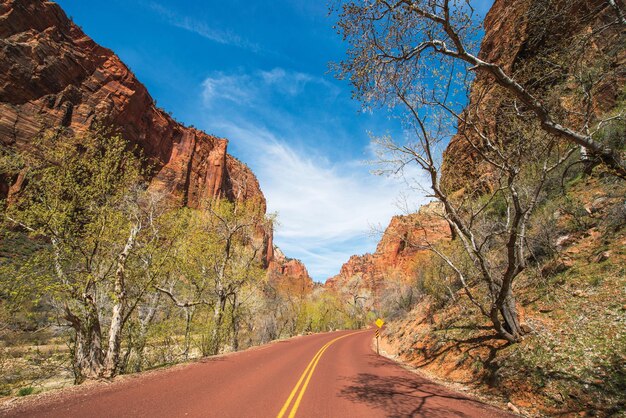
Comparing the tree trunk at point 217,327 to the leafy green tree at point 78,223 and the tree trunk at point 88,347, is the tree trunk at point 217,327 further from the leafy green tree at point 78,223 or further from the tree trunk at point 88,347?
the tree trunk at point 88,347

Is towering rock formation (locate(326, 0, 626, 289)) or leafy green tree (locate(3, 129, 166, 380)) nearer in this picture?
towering rock formation (locate(326, 0, 626, 289))

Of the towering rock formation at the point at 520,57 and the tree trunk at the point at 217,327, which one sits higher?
the towering rock formation at the point at 520,57

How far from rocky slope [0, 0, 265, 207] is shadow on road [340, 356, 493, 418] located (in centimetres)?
2138

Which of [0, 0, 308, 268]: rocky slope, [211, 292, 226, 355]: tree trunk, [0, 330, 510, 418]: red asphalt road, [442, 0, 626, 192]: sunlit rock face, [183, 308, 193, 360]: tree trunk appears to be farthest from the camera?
[0, 0, 308, 268]: rocky slope

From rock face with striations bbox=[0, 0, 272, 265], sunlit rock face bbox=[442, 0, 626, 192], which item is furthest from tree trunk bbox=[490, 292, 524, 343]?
rock face with striations bbox=[0, 0, 272, 265]

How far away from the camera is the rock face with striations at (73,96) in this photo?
4672cm

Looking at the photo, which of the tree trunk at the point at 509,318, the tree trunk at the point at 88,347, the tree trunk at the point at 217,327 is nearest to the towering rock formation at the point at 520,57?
the tree trunk at the point at 509,318

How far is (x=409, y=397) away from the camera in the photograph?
7852 mm

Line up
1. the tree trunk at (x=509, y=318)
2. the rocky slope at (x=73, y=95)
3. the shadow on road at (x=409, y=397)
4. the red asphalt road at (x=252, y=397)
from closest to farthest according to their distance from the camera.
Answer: the red asphalt road at (x=252, y=397) < the shadow on road at (x=409, y=397) < the tree trunk at (x=509, y=318) < the rocky slope at (x=73, y=95)

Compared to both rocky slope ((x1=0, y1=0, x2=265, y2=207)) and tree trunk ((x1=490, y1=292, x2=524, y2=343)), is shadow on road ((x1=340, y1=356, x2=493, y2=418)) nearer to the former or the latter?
tree trunk ((x1=490, y1=292, x2=524, y2=343))

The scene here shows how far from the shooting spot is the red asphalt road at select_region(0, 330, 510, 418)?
6.17 meters

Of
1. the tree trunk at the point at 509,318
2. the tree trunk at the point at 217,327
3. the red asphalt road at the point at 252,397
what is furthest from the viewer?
the tree trunk at the point at 217,327


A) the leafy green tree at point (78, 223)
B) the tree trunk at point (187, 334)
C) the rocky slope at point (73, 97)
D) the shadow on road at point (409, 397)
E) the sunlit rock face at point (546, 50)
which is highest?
the rocky slope at point (73, 97)

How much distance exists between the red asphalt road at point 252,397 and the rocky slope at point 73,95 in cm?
2008
